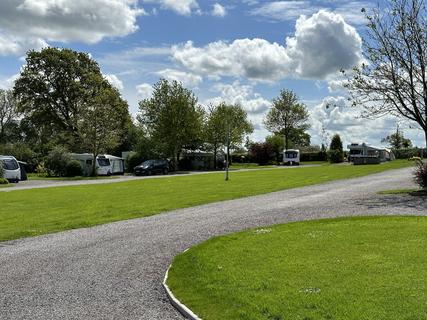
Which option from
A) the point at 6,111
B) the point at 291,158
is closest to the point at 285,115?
the point at 291,158

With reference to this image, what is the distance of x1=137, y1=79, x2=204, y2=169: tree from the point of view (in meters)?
64.2

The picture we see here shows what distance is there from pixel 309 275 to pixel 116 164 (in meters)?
54.5

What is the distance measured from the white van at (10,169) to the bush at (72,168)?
9.32 meters

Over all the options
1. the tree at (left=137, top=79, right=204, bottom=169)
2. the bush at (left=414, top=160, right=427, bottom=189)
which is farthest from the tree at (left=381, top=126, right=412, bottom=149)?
the bush at (left=414, top=160, right=427, bottom=189)

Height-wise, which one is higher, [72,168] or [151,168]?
[72,168]

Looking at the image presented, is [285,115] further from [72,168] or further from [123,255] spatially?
[123,255]

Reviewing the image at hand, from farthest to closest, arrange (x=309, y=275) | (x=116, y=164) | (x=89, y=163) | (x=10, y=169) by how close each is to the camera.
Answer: (x=116, y=164)
(x=89, y=163)
(x=10, y=169)
(x=309, y=275)

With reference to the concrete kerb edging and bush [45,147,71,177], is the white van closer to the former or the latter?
bush [45,147,71,177]

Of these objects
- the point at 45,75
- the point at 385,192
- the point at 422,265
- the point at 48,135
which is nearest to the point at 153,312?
the point at 422,265

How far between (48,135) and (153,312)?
68.5 m

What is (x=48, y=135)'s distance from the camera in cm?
7131

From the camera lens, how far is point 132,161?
65188mm

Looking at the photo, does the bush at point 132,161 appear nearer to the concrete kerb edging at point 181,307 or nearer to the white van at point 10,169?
the white van at point 10,169

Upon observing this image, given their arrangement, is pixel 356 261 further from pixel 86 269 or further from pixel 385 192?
pixel 385 192
